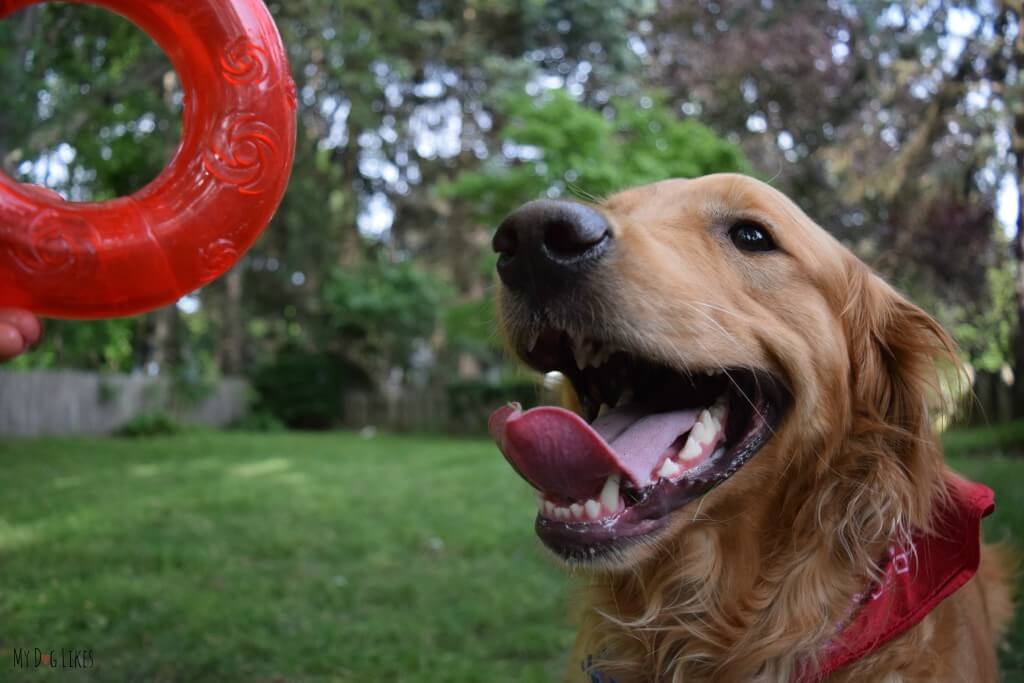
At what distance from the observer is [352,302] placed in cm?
2295

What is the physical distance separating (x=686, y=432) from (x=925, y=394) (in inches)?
29.6

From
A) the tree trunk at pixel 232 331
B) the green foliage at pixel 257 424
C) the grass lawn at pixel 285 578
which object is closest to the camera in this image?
the grass lawn at pixel 285 578

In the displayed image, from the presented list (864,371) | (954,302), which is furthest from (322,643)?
(954,302)

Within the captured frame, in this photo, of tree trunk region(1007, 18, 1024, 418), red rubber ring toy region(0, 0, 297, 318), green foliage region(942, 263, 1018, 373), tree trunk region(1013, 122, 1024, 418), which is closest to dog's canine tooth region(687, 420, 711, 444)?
red rubber ring toy region(0, 0, 297, 318)

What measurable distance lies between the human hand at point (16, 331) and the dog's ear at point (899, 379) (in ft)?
7.01

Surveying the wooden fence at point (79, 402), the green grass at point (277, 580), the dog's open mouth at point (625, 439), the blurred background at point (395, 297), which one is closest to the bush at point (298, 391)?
the blurred background at point (395, 297)

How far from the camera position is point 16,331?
1.85m

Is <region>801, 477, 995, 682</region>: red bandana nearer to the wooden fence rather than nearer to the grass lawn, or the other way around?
the grass lawn

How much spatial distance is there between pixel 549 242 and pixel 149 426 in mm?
16525

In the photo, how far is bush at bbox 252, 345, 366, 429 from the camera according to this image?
22.7m

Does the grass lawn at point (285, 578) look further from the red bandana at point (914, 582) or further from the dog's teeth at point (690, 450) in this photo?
the red bandana at point (914, 582)

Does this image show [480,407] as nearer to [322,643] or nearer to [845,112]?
[845,112]

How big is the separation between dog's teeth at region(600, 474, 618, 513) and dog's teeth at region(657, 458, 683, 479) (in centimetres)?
14

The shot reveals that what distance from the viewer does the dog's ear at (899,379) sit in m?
2.36
